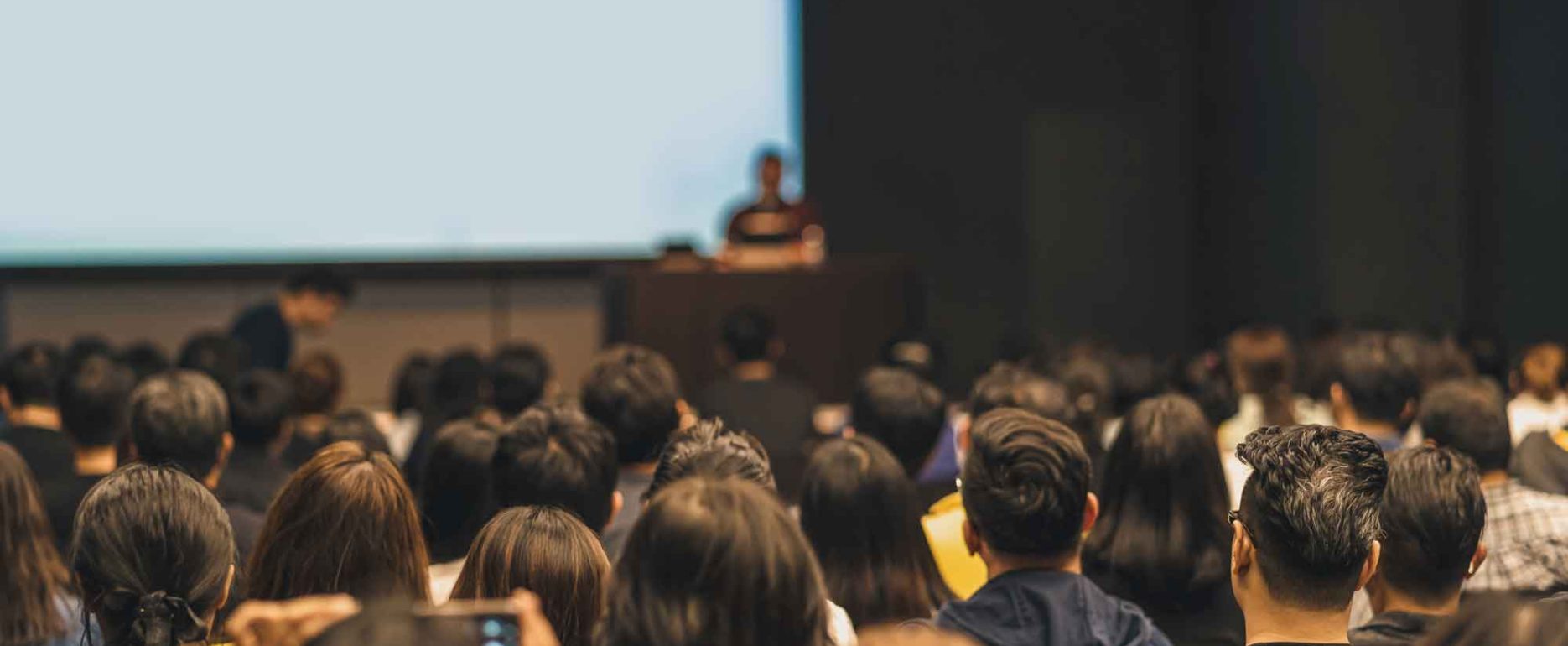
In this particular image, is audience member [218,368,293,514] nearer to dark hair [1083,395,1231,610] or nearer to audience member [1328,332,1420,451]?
dark hair [1083,395,1231,610]

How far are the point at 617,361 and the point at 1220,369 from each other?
260cm

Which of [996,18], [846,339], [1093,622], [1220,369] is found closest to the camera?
[1093,622]

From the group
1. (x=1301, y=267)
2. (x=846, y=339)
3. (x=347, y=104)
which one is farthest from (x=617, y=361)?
(x=1301, y=267)

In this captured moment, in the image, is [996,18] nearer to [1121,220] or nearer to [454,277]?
[1121,220]

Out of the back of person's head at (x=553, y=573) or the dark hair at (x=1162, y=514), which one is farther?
the dark hair at (x=1162, y=514)

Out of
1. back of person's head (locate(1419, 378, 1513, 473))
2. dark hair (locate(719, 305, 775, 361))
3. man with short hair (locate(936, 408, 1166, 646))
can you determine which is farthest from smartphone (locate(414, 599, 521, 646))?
dark hair (locate(719, 305, 775, 361))

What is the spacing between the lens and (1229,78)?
1034 cm

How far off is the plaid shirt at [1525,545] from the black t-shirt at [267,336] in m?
5.26

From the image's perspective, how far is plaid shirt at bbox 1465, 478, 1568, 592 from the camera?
3088 millimetres

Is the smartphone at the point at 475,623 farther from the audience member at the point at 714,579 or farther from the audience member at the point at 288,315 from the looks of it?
the audience member at the point at 288,315

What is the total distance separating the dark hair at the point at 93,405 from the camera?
3949mm

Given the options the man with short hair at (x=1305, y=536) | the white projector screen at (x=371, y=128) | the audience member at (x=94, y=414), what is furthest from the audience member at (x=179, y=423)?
the white projector screen at (x=371, y=128)

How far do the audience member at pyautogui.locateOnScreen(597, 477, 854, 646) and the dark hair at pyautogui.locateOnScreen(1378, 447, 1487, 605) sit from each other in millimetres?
1205

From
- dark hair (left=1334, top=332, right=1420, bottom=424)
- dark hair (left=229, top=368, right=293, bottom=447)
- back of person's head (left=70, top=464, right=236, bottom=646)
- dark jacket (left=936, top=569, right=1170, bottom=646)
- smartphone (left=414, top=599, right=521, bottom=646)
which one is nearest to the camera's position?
smartphone (left=414, top=599, right=521, bottom=646)
